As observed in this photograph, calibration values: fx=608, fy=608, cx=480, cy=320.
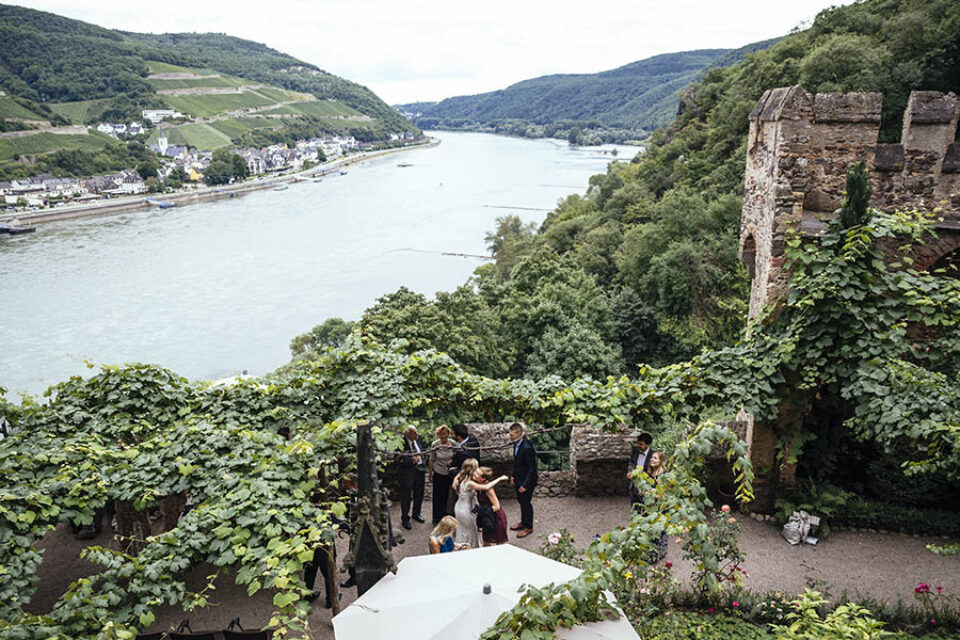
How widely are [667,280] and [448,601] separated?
2427 cm

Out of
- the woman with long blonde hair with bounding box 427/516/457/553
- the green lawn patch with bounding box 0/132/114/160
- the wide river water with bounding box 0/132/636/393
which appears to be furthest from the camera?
the green lawn patch with bounding box 0/132/114/160

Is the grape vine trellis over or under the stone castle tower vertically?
under

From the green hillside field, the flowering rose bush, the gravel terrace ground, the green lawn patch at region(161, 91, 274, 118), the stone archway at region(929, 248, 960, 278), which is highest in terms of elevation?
the green lawn patch at region(161, 91, 274, 118)

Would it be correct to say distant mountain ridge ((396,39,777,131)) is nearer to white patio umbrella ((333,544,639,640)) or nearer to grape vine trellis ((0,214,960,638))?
grape vine trellis ((0,214,960,638))

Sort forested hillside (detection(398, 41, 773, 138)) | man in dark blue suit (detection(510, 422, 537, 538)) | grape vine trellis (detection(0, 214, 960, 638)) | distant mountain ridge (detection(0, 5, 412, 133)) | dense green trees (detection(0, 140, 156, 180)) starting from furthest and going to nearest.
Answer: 1. forested hillside (detection(398, 41, 773, 138))
2. distant mountain ridge (detection(0, 5, 412, 133))
3. dense green trees (detection(0, 140, 156, 180))
4. man in dark blue suit (detection(510, 422, 537, 538))
5. grape vine trellis (detection(0, 214, 960, 638))

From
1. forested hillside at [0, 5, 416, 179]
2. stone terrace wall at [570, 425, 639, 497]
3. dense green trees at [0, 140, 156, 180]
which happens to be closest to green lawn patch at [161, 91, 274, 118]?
forested hillside at [0, 5, 416, 179]

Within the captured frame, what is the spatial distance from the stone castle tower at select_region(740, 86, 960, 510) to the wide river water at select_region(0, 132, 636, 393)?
40.7 metres

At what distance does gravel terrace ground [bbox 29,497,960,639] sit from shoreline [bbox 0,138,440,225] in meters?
75.5

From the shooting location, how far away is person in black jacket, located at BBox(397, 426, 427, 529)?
7685 mm

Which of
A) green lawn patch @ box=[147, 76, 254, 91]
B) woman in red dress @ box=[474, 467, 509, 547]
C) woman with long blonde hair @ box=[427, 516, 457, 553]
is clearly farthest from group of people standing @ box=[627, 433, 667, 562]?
green lawn patch @ box=[147, 76, 254, 91]

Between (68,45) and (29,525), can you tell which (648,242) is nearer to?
(29,525)

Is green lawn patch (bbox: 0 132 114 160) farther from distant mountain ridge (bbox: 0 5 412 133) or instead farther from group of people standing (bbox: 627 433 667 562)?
group of people standing (bbox: 627 433 667 562)

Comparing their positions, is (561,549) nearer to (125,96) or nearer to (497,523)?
(497,523)

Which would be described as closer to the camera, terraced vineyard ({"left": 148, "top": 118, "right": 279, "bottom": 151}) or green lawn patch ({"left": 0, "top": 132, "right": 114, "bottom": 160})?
green lawn patch ({"left": 0, "top": 132, "right": 114, "bottom": 160})
